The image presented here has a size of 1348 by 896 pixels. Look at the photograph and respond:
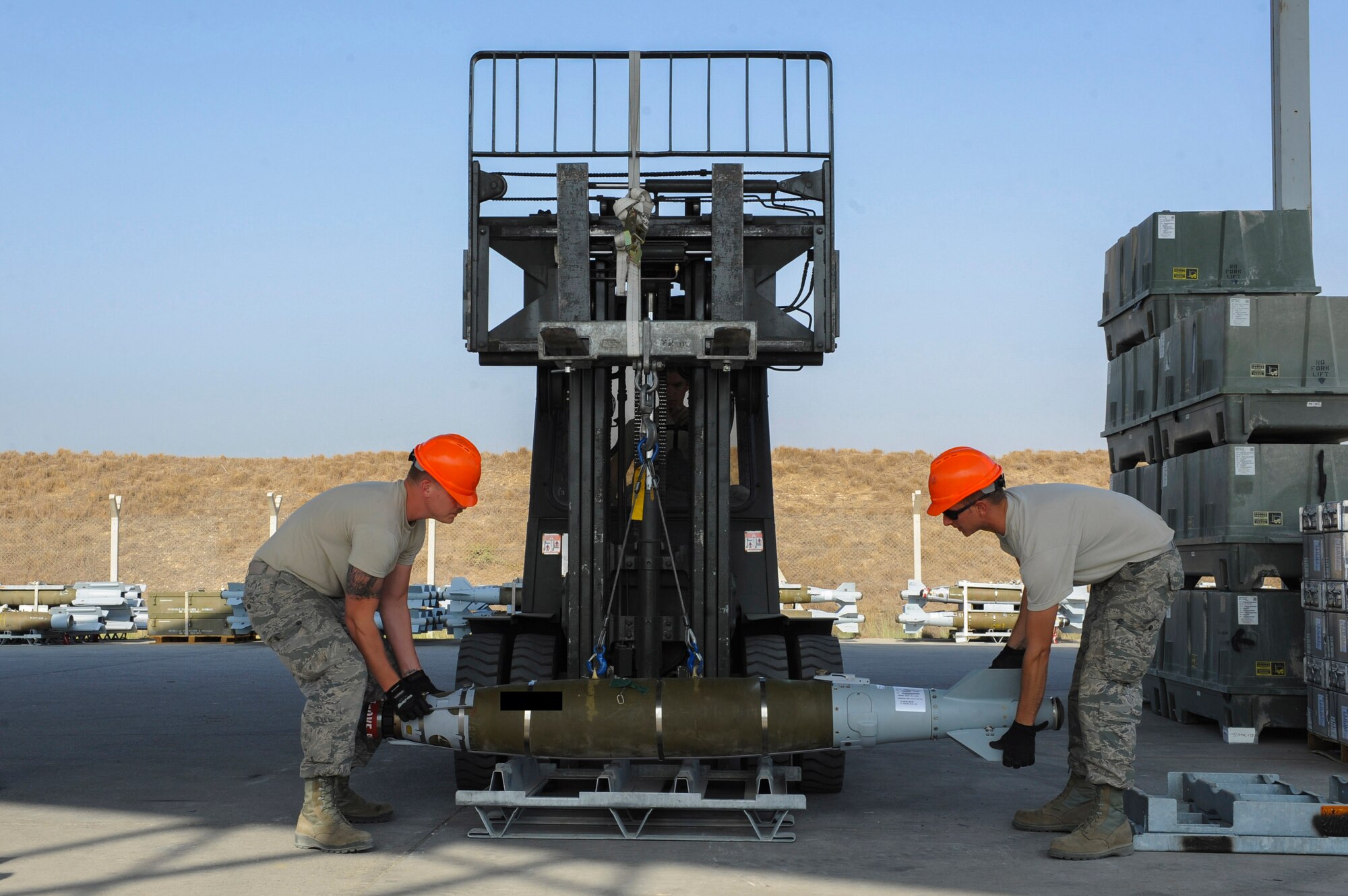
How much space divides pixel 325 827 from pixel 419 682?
74cm

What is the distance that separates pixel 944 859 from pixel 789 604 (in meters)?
16.5

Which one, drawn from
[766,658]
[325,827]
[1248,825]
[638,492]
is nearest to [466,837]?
[325,827]

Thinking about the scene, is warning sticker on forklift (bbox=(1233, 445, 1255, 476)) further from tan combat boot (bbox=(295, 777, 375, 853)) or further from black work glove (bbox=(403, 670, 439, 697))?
tan combat boot (bbox=(295, 777, 375, 853))

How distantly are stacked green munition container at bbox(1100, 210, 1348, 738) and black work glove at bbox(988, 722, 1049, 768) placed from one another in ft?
13.1

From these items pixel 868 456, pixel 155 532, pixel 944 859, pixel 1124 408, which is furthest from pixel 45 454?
pixel 944 859

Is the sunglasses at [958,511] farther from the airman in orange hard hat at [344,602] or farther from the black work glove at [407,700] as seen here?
the black work glove at [407,700]

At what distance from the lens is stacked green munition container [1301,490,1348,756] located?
8000mm

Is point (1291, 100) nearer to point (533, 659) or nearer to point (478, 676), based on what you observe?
point (533, 659)

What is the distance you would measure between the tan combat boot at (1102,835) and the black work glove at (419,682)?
2.81 m

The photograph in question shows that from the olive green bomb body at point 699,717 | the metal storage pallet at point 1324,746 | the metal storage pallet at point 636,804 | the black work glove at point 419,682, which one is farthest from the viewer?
the metal storage pallet at point 1324,746

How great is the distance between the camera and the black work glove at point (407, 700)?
582cm

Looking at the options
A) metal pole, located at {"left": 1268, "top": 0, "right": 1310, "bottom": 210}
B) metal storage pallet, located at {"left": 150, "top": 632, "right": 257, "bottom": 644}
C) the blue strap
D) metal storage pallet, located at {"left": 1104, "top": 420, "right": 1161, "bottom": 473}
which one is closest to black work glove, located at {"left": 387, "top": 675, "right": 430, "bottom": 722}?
the blue strap

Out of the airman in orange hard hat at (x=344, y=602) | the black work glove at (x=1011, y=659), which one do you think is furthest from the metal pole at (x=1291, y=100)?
the airman in orange hard hat at (x=344, y=602)

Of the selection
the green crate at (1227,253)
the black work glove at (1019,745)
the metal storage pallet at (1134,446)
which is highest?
the green crate at (1227,253)
